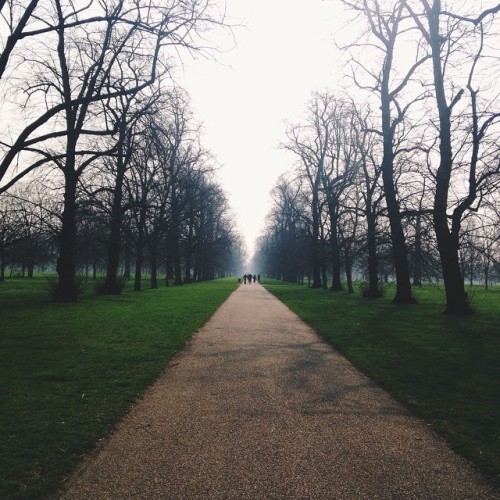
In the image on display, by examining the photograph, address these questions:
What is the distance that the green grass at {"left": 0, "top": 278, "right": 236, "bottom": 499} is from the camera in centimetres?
355

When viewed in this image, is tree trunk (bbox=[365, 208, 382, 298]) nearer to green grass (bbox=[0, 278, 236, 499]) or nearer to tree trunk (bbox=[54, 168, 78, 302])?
green grass (bbox=[0, 278, 236, 499])

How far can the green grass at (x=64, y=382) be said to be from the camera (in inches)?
140

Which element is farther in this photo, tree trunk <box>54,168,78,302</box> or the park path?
tree trunk <box>54,168,78,302</box>

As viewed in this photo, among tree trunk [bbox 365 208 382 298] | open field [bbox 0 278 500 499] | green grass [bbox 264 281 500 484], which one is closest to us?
open field [bbox 0 278 500 499]

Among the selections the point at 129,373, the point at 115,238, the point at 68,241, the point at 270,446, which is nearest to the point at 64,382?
the point at 129,373

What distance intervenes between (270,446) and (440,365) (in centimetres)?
493

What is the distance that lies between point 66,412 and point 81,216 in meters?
17.0

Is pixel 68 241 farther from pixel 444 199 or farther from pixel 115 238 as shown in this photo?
pixel 444 199

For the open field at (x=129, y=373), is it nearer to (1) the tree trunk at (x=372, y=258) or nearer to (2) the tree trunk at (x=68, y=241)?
(2) the tree trunk at (x=68, y=241)

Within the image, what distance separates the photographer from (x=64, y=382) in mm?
5945

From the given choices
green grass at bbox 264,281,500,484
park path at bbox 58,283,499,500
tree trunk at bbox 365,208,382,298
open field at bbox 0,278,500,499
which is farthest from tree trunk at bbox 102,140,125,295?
park path at bbox 58,283,499,500

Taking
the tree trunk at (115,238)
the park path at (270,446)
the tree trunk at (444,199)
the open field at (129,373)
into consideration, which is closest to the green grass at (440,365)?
the open field at (129,373)

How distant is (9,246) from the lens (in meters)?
13.0

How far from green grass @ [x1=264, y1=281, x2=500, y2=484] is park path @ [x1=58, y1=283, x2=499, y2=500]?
0.93ft
